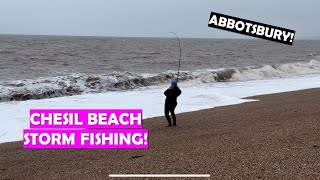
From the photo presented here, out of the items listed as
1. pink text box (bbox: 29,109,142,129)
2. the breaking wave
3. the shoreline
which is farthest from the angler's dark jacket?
the breaking wave

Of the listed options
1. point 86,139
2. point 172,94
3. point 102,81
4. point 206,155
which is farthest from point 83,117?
point 102,81

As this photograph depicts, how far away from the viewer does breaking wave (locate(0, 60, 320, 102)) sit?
18.8 meters

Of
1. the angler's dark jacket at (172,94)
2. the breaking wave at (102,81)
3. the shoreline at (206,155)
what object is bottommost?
the breaking wave at (102,81)

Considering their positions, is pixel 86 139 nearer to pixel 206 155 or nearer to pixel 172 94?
pixel 172 94

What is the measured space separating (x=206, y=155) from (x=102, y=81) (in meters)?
17.0

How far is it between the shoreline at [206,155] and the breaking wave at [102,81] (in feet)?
33.9

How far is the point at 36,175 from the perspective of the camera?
6.11m

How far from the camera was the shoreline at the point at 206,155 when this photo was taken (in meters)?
5.38

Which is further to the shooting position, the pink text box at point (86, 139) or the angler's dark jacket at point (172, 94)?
the angler's dark jacket at point (172, 94)

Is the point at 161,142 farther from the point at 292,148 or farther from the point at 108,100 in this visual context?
the point at 108,100

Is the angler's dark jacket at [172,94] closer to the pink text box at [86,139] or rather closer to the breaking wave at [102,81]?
the pink text box at [86,139]

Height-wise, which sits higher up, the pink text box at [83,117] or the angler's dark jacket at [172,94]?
the angler's dark jacket at [172,94]

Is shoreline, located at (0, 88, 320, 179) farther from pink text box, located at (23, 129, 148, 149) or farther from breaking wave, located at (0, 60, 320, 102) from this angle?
breaking wave, located at (0, 60, 320, 102)

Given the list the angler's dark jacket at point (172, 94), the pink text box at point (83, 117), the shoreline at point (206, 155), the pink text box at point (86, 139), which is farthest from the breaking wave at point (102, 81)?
the shoreline at point (206, 155)
